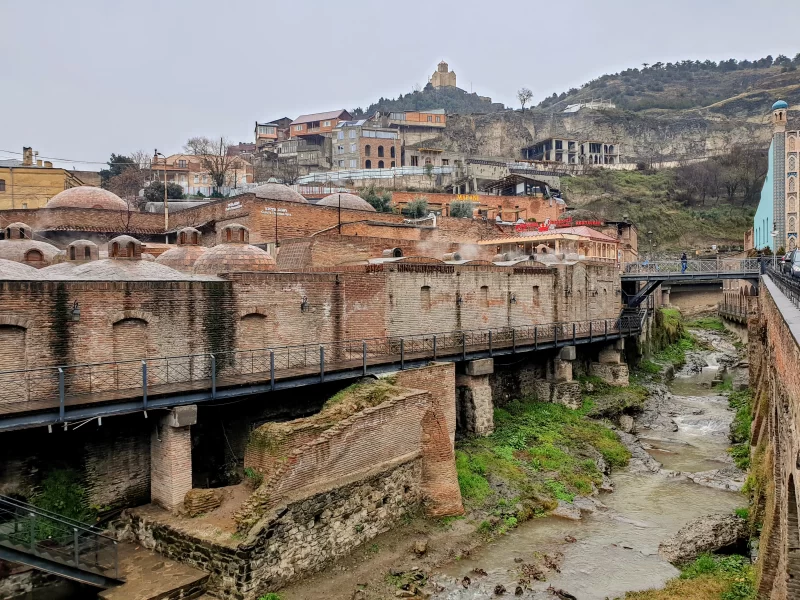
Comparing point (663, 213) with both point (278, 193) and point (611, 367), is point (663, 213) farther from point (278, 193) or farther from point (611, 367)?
point (278, 193)

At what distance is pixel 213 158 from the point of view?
60688mm

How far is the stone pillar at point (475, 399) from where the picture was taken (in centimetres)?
2039

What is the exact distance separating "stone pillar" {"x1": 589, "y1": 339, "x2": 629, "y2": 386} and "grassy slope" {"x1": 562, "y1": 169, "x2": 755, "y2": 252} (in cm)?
3878

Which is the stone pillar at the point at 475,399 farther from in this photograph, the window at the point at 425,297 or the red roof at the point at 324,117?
the red roof at the point at 324,117

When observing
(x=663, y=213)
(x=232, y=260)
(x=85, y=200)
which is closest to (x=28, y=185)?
(x=85, y=200)

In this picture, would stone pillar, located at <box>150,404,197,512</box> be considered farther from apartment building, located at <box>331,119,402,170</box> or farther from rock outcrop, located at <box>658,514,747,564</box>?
apartment building, located at <box>331,119,402,170</box>

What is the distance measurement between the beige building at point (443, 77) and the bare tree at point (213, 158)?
84.1 metres

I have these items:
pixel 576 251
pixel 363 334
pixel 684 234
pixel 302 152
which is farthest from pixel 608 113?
pixel 363 334

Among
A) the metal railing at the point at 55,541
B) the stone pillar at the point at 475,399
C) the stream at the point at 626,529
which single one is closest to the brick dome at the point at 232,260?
the stone pillar at the point at 475,399

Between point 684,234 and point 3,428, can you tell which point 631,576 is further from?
point 684,234

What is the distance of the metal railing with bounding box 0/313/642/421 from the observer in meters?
12.4

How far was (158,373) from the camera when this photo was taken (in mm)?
14586

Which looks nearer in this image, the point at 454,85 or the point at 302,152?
the point at 302,152

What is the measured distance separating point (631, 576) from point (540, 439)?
7.75 m
